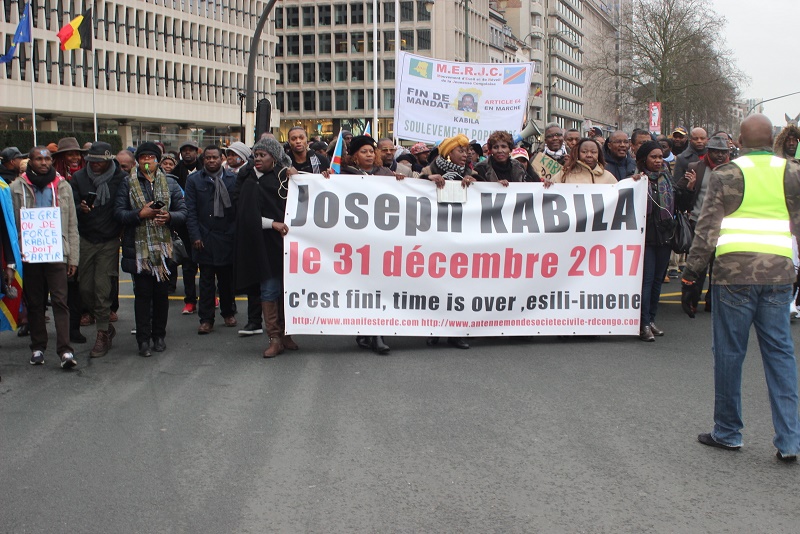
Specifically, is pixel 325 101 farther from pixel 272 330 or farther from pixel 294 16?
pixel 272 330

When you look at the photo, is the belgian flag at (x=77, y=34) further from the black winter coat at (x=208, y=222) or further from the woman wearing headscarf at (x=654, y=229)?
the woman wearing headscarf at (x=654, y=229)

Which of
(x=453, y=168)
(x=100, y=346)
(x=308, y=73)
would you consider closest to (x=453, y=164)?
(x=453, y=168)

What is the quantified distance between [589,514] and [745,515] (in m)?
0.76

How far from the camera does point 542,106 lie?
12850 centimetres

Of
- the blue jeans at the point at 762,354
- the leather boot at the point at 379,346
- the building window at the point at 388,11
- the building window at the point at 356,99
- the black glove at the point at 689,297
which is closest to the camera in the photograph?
the blue jeans at the point at 762,354

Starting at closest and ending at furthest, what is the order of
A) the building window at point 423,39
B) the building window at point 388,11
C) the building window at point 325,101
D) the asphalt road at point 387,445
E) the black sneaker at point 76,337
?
the asphalt road at point 387,445 → the black sneaker at point 76,337 → the building window at point 423,39 → the building window at point 388,11 → the building window at point 325,101

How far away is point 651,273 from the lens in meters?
9.45

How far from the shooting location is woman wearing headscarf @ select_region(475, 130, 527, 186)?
30.4ft

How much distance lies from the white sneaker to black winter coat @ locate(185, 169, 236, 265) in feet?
7.60

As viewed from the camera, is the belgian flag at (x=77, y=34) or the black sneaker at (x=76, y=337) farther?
the belgian flag at (x=77, y=34)

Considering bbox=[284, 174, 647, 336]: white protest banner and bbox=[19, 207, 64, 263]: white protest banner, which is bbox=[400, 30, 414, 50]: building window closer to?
bbox=[284, 174, 647, 336]: white protest banner

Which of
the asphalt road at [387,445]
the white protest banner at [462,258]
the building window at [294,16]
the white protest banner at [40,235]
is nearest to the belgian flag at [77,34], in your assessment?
the white protest banner at [40,235]

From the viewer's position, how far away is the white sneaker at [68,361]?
822 centimetres

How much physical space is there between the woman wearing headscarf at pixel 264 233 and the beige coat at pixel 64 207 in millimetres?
1426
